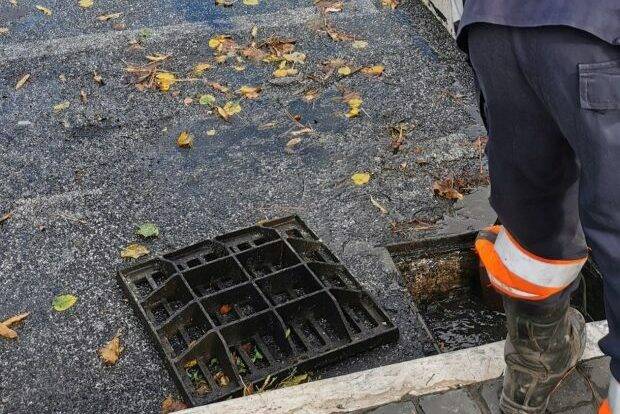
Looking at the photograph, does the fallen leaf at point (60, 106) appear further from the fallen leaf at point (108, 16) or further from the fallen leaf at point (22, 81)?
the fallen leaf at point (108, 16)

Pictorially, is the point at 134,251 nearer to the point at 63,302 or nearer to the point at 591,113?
the point at 63,302

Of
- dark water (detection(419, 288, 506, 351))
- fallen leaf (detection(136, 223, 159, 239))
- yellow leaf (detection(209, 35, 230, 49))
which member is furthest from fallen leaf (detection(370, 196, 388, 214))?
yellow leaf (detection(209, 35, 230, 49))

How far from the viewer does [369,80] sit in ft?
19.8

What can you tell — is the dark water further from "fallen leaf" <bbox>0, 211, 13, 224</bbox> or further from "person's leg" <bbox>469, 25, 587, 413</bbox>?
"fallen leaf" <bbox>0, 211, 13, 224</bbox>

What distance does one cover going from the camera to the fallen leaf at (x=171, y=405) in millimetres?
3451

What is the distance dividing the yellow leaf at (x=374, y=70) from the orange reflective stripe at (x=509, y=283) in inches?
135

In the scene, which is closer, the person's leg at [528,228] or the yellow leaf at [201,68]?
the person's leg at [528,228]

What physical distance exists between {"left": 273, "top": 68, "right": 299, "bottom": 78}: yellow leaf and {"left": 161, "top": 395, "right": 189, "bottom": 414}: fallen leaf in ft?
10.7

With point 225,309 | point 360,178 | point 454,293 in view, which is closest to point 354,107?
point 360,178

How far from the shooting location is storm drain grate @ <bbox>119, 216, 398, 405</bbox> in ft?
11.9

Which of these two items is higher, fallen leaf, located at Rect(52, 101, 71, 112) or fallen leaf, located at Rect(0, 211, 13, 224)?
fallen leaf, located at Rect(0, 211, 13, 224)

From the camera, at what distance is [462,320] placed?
4355 mm

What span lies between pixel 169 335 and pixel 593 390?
1.89 metres

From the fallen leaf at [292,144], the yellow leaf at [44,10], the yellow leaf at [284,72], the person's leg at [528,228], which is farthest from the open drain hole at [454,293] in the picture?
the yellow leaf at [44,10]
